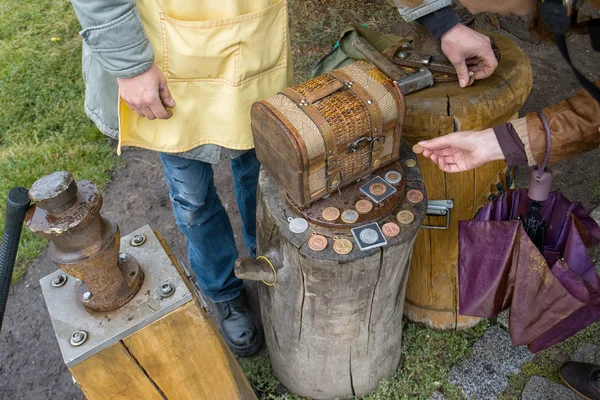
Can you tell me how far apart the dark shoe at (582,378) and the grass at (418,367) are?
1.46ft

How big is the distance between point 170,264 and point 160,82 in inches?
25.7

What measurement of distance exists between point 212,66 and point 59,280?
951 millimetres

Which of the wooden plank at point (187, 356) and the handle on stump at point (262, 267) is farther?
the handle on stump at point (262, 267)

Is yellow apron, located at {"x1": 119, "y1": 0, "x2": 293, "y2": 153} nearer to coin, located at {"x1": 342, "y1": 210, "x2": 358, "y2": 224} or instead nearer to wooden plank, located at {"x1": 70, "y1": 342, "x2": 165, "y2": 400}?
coin, located at {"x1": 342, "y1": 210, "x2": 358, "y2": 224}

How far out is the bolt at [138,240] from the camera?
77.9 inches

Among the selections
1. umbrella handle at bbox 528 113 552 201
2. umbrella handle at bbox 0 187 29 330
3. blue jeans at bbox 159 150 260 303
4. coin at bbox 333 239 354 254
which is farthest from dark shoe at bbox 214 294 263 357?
umbrella handle at bbox 528 113 552 201

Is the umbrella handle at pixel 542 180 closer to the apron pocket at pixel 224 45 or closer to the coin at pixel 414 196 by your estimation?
the coin at pixel 414 196

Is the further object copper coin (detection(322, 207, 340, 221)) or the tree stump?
the tree stump

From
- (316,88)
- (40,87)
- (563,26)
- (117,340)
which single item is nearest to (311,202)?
(316,88)

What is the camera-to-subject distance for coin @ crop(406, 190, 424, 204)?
78.7 inches

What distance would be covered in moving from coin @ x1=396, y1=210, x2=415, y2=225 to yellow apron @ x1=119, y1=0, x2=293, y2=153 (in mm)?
654

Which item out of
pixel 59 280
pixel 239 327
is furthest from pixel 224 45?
pixel 239 327

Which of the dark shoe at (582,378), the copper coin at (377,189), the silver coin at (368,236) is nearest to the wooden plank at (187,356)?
the silver coin at (368,236)

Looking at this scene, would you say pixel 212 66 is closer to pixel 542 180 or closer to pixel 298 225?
pixel 298 225
